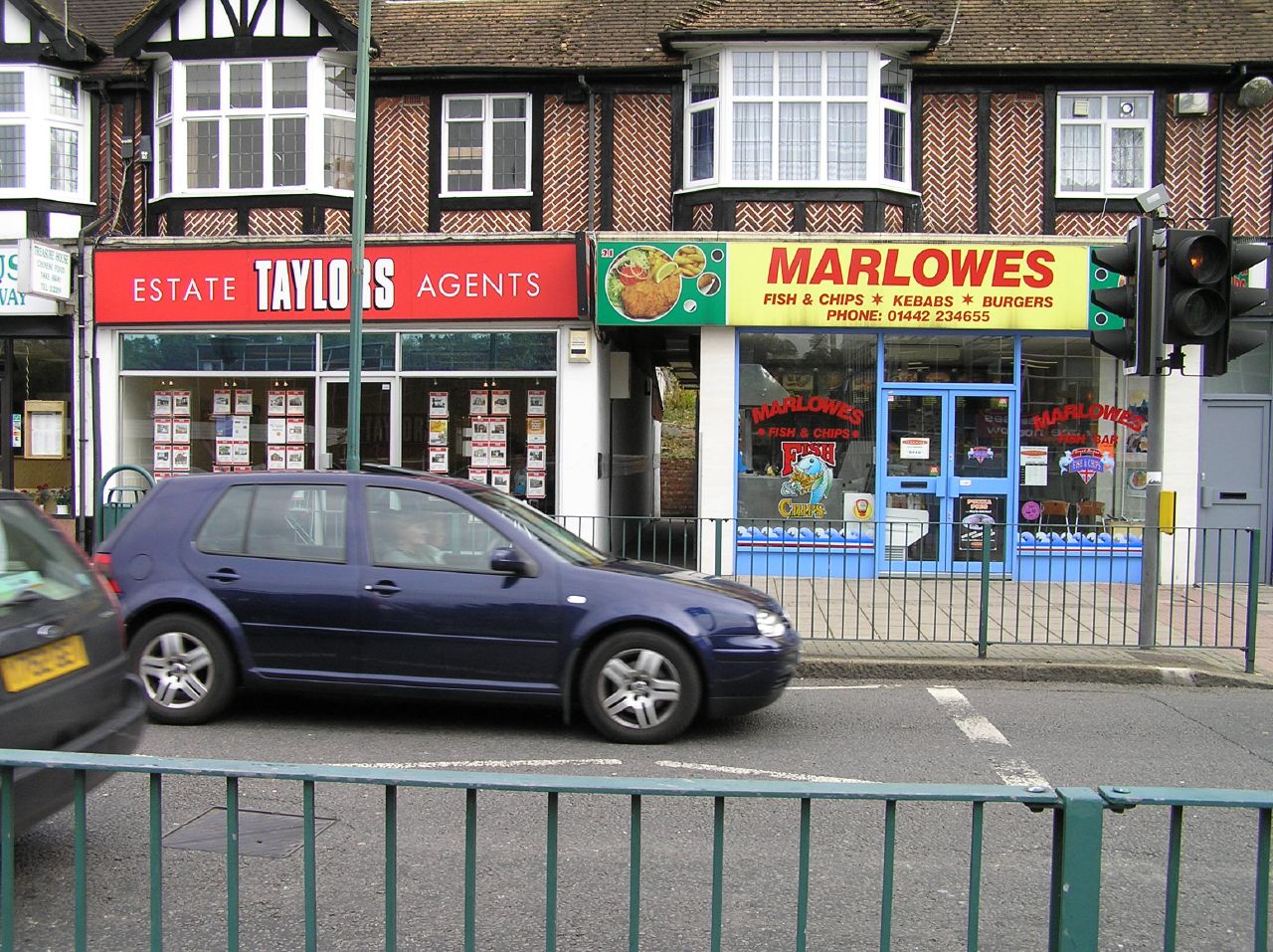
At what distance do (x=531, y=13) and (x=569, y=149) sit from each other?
250cm

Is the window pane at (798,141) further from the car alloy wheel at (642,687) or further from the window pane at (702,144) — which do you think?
the car alloy wheel at (642,687)

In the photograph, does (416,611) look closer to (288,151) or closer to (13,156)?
(288,151)

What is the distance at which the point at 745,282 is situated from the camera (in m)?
12.9

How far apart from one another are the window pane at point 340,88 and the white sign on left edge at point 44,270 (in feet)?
13.1

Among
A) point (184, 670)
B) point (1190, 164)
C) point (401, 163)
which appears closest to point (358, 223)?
point (401, 163)

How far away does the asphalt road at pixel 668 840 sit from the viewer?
12.6 ft

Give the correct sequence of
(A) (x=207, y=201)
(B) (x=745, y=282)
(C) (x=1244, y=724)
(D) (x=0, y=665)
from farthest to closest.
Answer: (A) (x=207, y=201), (B) (x=745, y=282), (C) (x=1244, y=724), (D) (x=0, y=665)

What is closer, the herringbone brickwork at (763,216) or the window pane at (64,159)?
the herringbone brickwork at (763,216)

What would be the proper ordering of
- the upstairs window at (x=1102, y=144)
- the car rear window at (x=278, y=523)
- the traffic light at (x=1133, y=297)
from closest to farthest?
the car rear window at (x=278, y=523) → the traffic light at (x=1133, y=297) → the upstairs window at (x=1102, y=144)

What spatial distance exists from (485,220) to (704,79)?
3329mm

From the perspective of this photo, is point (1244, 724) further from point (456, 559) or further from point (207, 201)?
point (207, 201)

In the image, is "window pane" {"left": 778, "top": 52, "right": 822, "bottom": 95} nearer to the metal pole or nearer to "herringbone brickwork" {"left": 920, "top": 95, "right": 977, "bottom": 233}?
"herringbone brickwork" {"left": 920, "top": 95, "right": 977, "bottom": 233}

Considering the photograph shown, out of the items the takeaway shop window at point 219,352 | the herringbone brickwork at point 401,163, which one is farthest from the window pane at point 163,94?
the takeaway shop window at point 219,352

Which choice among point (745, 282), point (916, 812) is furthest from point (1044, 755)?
point (745, 282)
